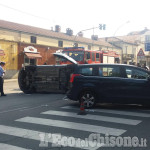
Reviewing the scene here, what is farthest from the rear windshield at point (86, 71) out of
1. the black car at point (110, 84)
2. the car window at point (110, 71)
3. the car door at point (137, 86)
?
the car door at point (137, 86)

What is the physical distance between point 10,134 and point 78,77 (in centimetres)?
372

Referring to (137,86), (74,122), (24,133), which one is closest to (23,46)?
(137,86)

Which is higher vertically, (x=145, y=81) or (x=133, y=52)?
(x=133, y=52)

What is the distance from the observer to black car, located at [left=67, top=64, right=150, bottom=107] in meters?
7.93

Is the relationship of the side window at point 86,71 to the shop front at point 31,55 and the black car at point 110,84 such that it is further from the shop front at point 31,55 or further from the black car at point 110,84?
the shop front at point 31,55

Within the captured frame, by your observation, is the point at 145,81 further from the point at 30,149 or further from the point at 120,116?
the point at 30,149

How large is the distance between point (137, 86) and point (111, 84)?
2.95 feet

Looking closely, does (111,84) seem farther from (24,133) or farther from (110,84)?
(24,133)

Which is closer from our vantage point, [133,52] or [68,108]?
[68,108]

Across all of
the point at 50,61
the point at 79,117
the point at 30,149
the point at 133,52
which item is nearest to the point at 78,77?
the point at 79,117

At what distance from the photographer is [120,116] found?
704 centimetres

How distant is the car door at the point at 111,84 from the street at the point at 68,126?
19.1 inches

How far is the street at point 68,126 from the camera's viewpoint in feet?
15.3

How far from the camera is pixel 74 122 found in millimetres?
6352
